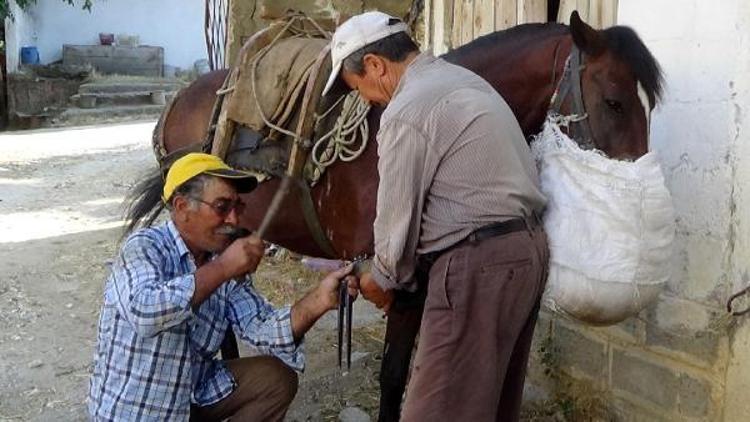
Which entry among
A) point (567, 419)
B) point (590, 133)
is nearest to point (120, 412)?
point (590, 133)

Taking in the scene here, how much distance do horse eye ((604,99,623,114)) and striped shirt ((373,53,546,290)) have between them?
712 mm

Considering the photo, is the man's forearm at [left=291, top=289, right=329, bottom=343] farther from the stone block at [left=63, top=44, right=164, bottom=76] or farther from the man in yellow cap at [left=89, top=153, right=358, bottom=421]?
the stone block at [left=63, top=44, right=164, bottom=76]

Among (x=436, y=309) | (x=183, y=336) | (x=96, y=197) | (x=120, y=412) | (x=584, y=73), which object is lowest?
(x=96, y=197)

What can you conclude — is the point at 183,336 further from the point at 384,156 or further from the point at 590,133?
Result: the point at 590,133

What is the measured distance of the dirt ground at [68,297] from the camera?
4.27 metres

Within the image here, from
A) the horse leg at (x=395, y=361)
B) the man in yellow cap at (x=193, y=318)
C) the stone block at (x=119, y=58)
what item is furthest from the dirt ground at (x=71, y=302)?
the stone block at (x=119, y=58)

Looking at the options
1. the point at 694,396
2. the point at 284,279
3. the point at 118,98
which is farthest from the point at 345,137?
the point at 118,98

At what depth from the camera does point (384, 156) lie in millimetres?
2279

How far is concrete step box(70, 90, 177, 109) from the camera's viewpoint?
16.1 m

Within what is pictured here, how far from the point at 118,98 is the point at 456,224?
49.5 feet

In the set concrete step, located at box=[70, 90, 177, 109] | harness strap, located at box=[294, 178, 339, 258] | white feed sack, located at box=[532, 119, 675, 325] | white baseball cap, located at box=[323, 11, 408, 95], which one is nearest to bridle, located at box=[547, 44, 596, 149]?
white feed sack, located at box=[532, 119, 675, 325]

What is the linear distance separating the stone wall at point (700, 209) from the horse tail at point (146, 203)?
96.5 inches

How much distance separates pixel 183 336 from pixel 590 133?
148 cm

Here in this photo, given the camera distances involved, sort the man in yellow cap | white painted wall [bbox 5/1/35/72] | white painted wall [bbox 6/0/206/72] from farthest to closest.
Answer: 1. white painted wall [bbox 6/0/206/72]
2. white painted wall [bbox 5/1/35/72]
3. the man in yellow cap
